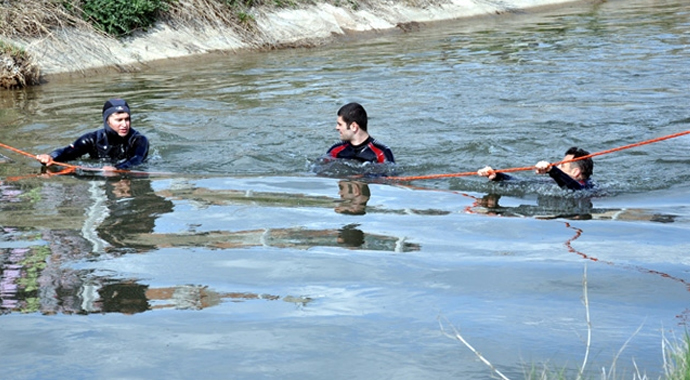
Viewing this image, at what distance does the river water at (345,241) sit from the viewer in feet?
13.3

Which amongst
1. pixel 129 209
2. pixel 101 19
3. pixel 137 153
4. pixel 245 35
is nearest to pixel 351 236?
pixel 129 209

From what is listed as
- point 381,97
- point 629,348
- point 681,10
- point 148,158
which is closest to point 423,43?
point 381,97

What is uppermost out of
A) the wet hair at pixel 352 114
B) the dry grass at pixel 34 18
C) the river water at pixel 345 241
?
the dry grass at pixel 34 18

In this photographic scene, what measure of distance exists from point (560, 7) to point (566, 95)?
1745 centimetres

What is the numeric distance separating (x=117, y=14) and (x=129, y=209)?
12865mm

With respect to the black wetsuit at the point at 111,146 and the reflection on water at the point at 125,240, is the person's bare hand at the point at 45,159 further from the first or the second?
the black wetsuit at the point at 111,146

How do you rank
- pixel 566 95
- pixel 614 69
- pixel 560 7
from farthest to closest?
pixel 560 7 < pixel 614 69 < pixel 566 95

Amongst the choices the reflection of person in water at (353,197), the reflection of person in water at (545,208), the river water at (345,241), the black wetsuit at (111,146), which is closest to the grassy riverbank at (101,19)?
the river water at (345,241)

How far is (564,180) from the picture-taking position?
8.00 m

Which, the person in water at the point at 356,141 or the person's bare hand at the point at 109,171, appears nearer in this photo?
the person's bare hand at the point at 109,171

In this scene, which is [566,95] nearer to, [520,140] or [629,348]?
[520,140]

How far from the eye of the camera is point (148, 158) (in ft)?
34.5

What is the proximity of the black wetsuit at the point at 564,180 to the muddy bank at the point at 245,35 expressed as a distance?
442 inches

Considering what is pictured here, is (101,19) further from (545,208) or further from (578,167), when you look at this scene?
(545,208)
